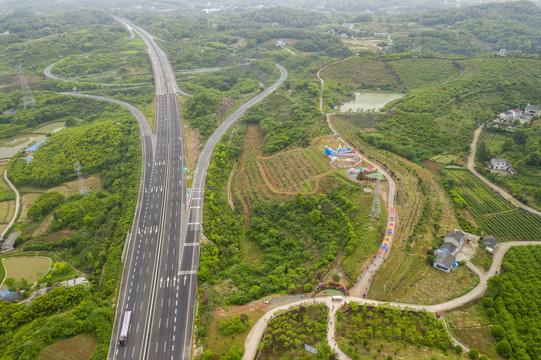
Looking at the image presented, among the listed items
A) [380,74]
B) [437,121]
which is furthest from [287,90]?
[437,121]

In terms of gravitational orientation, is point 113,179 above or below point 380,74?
below

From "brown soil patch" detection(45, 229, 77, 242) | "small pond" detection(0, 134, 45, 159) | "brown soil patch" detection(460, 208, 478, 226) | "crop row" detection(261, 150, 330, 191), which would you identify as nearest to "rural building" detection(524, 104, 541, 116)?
"brown soil patch" detection(460, 208, 478, 226)

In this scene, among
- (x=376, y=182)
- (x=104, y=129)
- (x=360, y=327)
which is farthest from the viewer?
(x=104, y=129)

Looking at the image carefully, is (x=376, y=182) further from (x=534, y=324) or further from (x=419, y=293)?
(x=534, y=324)

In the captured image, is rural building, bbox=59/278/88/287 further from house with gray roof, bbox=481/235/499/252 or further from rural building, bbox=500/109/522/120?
rural building, bbox=500/109/522/120

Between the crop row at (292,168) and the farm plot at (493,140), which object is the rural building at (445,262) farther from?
Answer: the farm plot at (493,140)

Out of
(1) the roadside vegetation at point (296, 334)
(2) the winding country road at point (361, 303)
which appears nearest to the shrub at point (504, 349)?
(2) the winding country road at point (361, 303)
